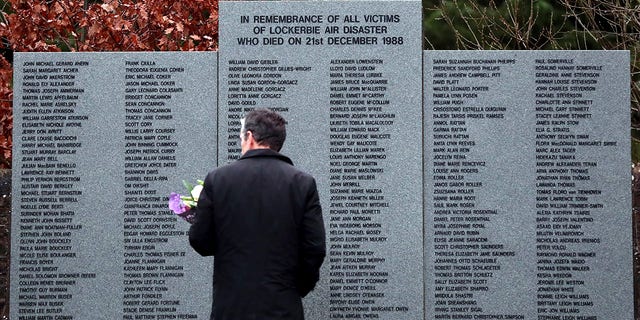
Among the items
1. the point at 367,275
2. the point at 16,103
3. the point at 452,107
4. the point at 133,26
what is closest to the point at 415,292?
the point at 367,275

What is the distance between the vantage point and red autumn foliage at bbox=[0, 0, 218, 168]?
9469 mm

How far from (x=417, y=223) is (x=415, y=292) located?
1.72 ft

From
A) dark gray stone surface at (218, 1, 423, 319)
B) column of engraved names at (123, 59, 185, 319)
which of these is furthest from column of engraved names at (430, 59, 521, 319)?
column of engraved names at (123, 59, 185, 319)

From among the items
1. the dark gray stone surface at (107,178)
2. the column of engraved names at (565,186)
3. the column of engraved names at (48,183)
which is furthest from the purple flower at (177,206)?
the column of engraved names at (565,186)

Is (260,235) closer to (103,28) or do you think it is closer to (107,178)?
(107,178)

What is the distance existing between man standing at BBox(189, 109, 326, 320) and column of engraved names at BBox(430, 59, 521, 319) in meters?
2.18

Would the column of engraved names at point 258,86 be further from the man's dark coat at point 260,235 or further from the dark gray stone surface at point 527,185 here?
the man's dark coat at point 260,235

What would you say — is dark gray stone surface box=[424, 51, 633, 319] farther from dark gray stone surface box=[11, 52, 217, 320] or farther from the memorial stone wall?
dark gray stone surface box=[11, 52, 217, 320]

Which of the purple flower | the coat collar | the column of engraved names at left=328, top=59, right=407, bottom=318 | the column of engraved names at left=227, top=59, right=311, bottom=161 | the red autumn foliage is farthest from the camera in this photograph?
the red autumn foliage

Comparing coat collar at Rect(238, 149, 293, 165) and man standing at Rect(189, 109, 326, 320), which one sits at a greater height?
coat collar at Rect(238, 149, 293, 165)

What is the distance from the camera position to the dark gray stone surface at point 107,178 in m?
7.08

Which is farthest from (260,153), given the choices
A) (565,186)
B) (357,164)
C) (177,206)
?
(565,186)

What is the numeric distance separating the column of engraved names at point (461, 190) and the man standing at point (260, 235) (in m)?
2.18

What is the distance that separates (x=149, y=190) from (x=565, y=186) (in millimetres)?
3216
